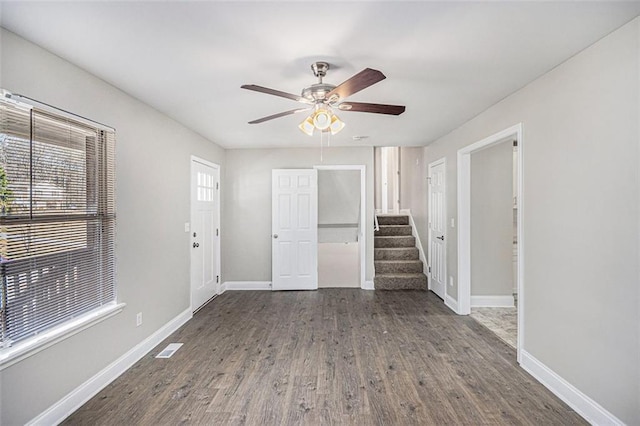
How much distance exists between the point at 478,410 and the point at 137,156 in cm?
348

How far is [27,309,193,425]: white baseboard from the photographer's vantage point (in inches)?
81.7

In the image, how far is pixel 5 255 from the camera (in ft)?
5.95

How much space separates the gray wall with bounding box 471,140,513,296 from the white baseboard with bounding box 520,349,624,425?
1.80 m

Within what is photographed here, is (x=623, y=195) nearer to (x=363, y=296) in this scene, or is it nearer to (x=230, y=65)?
(x=230, y=65)

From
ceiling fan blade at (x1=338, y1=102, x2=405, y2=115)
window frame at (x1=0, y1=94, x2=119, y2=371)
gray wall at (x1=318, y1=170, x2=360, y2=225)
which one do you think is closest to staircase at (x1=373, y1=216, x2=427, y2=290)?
gray wall at (x1=318, y1=170, x2=360, y2=225)

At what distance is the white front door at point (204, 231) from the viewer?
172 inches

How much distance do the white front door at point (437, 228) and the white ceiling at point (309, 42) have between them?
201 centimetres

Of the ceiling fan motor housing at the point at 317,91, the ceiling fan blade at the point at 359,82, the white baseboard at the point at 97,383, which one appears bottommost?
the white baseboard at the point at 97,383

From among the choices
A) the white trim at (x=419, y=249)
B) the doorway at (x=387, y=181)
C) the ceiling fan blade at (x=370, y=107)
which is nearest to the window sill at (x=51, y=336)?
the ceiling fan blade at (x=370, y=107)

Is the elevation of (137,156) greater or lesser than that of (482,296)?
greater

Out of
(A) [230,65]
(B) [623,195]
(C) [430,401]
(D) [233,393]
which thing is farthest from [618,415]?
(A) [230,65]

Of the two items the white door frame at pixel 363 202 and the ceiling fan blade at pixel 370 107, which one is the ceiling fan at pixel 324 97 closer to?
the ceiling fan blade at pixel 370 107

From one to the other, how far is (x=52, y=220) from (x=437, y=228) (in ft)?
15.3

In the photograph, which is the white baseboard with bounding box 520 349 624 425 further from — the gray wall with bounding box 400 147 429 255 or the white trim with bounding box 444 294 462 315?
the gray wall with bounding box 400 147 429 255
